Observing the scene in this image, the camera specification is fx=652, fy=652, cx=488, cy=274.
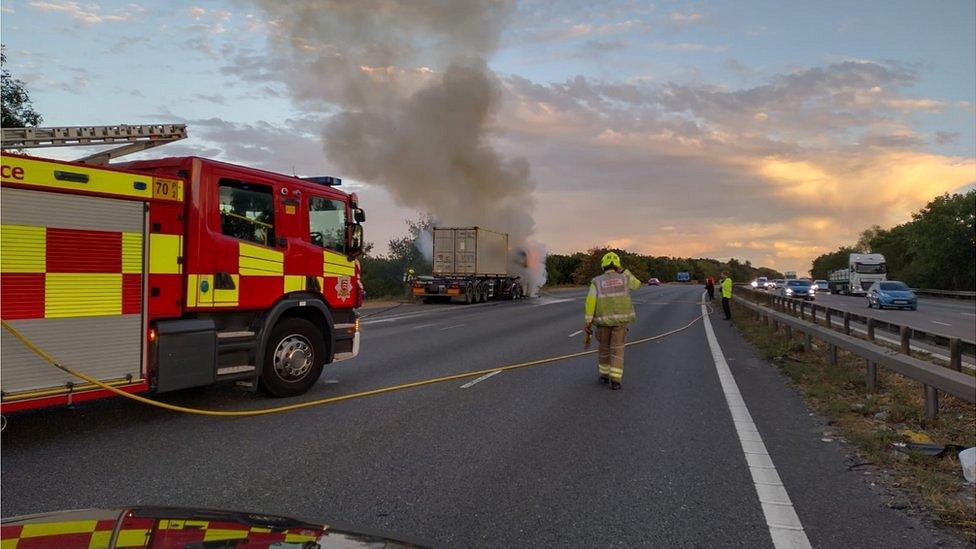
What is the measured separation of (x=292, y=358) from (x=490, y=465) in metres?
3.54

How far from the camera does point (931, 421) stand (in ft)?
21.1

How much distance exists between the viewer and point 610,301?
29.4 feet

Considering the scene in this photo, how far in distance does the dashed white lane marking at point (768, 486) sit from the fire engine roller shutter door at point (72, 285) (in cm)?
540

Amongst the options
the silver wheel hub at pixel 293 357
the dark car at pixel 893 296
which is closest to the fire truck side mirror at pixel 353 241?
the silver wheel hub at pixel 293 357

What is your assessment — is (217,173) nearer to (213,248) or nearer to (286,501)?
(213,248)

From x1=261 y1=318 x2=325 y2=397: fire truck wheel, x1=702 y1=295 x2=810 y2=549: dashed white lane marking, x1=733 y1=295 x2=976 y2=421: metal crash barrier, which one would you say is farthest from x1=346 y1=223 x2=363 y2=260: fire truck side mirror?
x1=733 y1=295 x2=976 y2=421: metal crash barrier

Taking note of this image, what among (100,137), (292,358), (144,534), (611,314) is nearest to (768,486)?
(144,534)

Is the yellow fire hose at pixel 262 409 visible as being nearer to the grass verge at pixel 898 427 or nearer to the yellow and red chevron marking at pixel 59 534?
the yellow and red chevron marking at pixel 59 534

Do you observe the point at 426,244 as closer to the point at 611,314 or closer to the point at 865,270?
the point at 611,314

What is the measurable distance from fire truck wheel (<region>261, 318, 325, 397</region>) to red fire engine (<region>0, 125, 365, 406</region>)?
2cm

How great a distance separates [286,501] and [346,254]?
4.84 meters

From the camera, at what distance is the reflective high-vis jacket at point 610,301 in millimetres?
8875

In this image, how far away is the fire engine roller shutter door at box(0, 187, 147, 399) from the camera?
5.10 m

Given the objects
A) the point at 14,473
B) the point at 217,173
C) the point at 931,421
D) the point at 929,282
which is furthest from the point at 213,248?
the point at 929,282
